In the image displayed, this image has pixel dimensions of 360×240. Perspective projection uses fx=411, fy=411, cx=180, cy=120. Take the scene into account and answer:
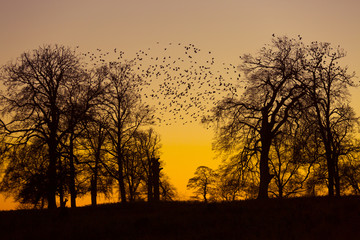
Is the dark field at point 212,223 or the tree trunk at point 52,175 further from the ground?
the tree trunk at point 52,175

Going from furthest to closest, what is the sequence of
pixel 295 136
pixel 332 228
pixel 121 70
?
pixel 121 70 → pixel 295 136 → pixel 332 228

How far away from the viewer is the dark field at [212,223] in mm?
16703

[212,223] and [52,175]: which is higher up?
[52,175]

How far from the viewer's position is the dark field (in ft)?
54.8

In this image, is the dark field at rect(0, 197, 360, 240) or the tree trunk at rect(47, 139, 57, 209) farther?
the tree trunk at rect(47, 139, 57, 209)

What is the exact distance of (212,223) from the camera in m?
18.9

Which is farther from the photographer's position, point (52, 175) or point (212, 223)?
point (52, 175)

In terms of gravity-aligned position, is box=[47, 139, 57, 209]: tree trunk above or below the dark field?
above

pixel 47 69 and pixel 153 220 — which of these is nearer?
pixel 153 220

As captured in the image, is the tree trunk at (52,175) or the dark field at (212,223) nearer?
the dark field at (212,223)

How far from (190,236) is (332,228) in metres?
5.77

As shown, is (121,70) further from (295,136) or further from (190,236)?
(190,236)

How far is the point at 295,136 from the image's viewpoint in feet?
97.0

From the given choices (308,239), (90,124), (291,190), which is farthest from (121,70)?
(291,190)
